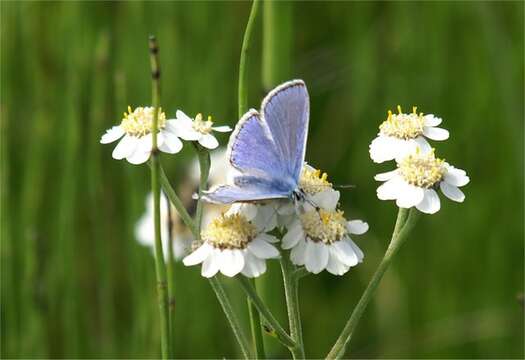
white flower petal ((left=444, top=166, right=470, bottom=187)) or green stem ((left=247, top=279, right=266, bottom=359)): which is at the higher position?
white flower petal ((left=444, top=166, right=470, bottom=187))

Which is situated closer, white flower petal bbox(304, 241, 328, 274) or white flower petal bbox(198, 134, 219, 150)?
white flower petal bbox(304, 241, 328, 274)

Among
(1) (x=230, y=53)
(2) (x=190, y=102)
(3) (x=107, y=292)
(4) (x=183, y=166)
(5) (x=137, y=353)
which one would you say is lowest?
(5) (x=137, y=353)

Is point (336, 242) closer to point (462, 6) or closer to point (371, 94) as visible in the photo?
point (371, 94)

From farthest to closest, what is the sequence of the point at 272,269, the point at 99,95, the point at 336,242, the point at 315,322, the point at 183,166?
1. the point at 315,322
2. the point at 183,166
3. the point at 99,95
4. the point at 272,269
5. the point at 336,242

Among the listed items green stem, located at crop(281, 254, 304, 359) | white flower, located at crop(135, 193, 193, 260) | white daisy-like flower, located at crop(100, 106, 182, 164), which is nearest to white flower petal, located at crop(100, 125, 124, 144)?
white daisy-like flower, located at crop(100, 106, 182, 164)

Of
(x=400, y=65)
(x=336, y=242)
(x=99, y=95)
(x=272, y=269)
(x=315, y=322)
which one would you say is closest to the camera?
(x=336, y=242)

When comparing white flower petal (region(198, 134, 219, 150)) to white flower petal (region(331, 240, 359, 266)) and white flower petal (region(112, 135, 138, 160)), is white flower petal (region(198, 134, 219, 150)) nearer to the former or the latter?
white flower petal (region(112, 135, 138, 160))

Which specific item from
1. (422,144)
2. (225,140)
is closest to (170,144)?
(422,144)

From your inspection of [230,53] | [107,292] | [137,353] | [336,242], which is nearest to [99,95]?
[107,292]
